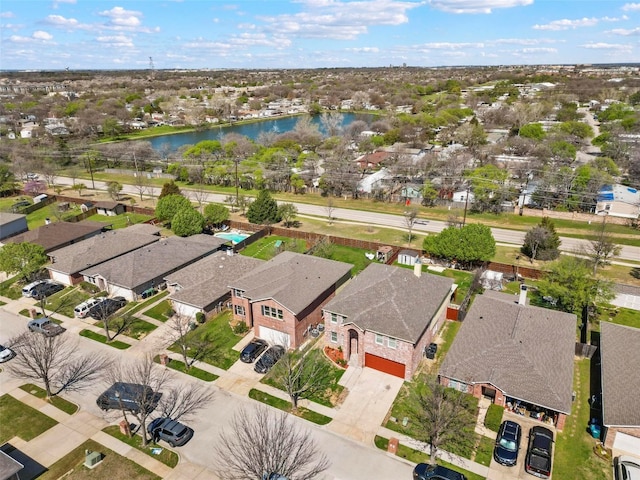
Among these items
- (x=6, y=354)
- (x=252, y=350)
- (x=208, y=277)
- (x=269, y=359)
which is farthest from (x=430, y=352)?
(x=6, y=354)

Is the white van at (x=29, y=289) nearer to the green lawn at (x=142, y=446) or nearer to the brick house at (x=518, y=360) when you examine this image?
the green lawn at (x=142, y=446)

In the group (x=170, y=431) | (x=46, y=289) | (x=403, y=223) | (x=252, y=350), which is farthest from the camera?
(x=403, y=223)

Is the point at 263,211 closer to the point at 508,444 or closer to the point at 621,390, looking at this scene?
the point at 508,444

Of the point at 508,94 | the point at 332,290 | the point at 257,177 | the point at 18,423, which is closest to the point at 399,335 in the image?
the point at 332,290

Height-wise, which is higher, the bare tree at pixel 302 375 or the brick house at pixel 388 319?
the brick house at pixel 388 319

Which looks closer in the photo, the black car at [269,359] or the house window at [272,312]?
the black car at [269,359]

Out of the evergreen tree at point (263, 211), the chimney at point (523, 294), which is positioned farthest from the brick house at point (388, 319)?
the evergreen tree at point (263, 211)
